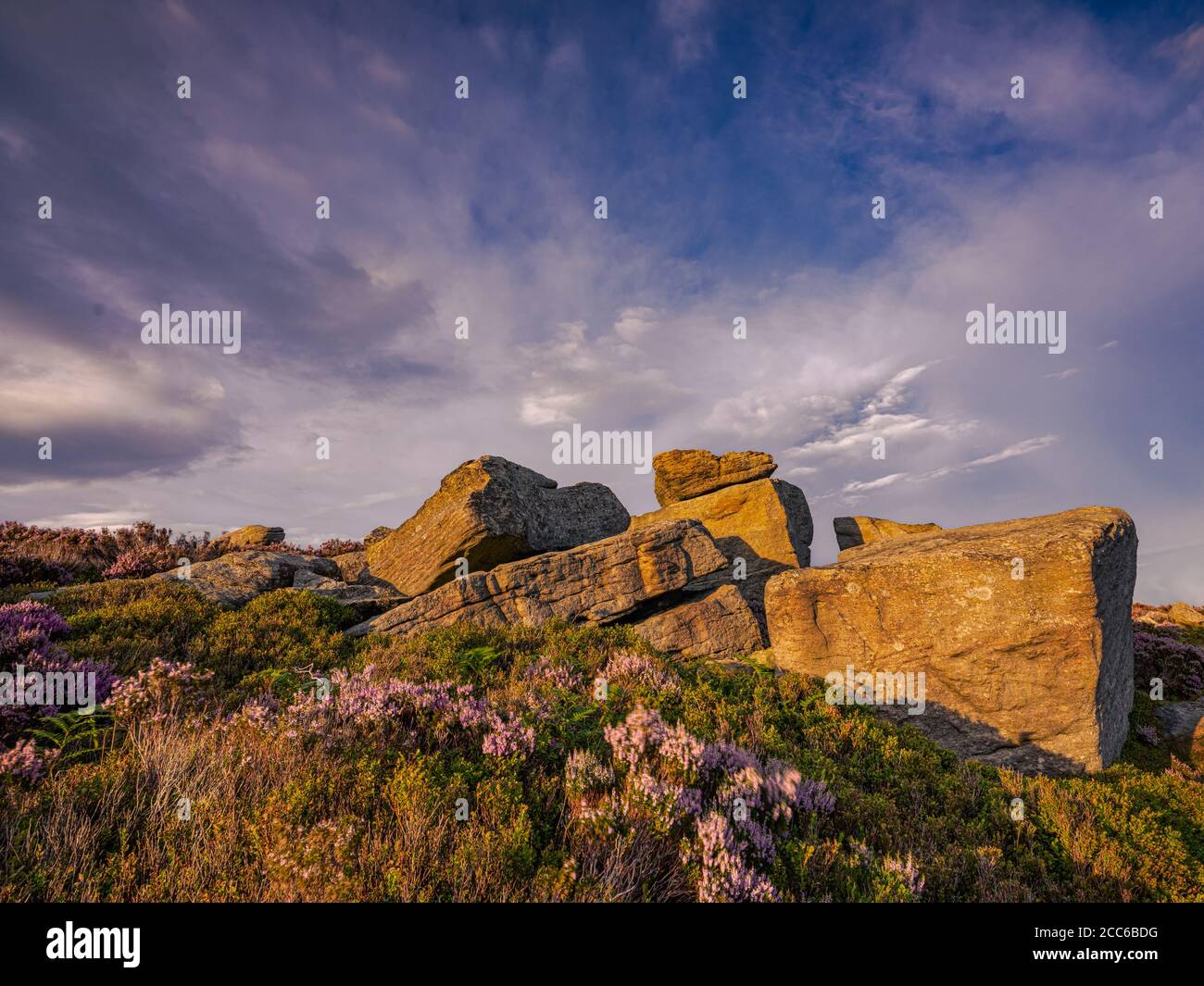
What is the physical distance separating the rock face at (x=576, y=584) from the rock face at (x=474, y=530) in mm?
618

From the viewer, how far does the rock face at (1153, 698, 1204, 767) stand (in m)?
9.85

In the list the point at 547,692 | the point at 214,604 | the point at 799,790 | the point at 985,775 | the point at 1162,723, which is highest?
the point at 214,604

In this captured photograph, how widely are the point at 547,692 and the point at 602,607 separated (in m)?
6.35

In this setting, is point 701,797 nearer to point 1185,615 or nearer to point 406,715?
point 406,715

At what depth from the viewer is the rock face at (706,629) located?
13.0 metres

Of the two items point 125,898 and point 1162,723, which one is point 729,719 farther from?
point 1162,723

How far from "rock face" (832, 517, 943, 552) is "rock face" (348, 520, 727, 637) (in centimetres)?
1017

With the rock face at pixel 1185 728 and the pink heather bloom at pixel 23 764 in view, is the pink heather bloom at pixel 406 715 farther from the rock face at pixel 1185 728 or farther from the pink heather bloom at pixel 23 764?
the rock face at pixel 1185 728

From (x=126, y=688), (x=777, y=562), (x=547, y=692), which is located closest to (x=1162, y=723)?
(x=777, y=562)

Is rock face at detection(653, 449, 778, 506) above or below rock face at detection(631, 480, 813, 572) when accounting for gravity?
above

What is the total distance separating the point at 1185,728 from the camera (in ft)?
34.1

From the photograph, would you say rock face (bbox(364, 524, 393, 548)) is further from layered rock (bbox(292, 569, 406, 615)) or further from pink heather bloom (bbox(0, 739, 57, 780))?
pink heather bloom (bbox(0, 739, 57, 780))

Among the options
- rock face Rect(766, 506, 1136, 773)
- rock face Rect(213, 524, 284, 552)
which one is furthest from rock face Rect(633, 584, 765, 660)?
rock face Rect(213, 524, 284, 552)
